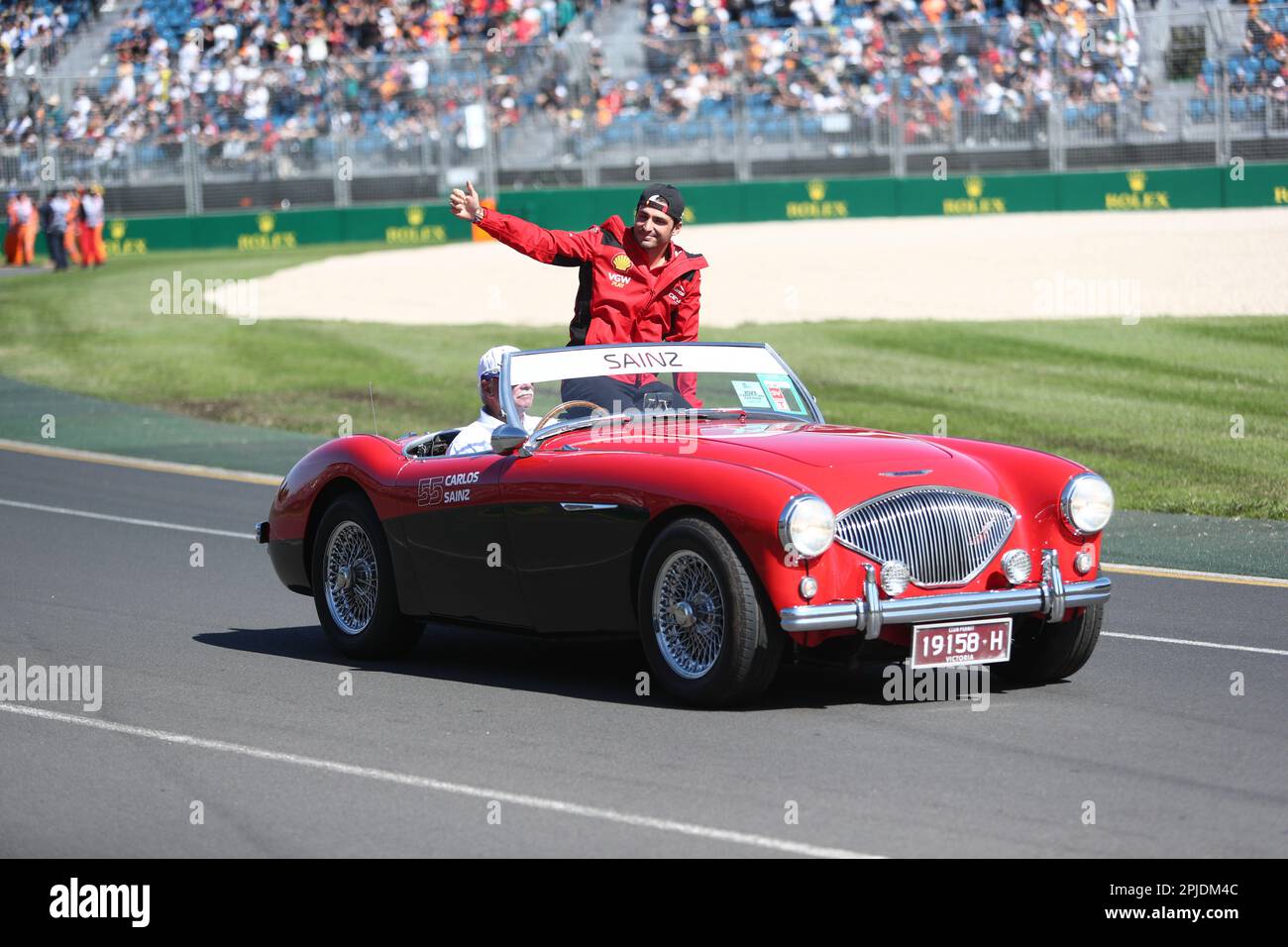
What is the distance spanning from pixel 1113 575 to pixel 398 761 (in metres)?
5.55

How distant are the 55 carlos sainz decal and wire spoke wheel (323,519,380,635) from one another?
48 centimetres

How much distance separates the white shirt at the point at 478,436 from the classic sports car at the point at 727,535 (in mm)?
140

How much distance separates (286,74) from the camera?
3706 centimetres

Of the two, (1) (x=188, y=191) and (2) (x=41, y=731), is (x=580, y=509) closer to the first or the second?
(2) (x=41, y=731)

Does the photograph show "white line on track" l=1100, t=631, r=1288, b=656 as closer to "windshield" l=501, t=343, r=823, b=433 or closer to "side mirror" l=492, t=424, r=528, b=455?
"windshield" l=501, t=343, r=823, b=433

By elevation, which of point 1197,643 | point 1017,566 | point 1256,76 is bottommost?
point 1197,643

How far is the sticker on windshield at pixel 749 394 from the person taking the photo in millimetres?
8648

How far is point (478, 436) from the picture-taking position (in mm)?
8727

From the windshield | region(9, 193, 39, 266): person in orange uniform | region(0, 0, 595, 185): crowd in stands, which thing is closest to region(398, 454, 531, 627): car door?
the windshield

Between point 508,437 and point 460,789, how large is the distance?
2107mm

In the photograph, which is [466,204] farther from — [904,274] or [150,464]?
[904,274]

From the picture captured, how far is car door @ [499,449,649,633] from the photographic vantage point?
7.57m

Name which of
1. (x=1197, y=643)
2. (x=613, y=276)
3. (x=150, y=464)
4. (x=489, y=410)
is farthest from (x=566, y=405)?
(x=150, y=464)

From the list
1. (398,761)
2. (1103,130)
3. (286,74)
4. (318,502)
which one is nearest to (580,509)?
(398,761)
